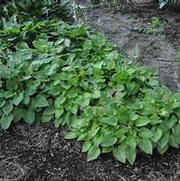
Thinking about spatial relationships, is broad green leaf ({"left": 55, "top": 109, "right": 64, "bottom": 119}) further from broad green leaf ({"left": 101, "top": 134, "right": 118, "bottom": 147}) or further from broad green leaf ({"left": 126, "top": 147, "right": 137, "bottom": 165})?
broad green leaf ({"left": 126, "top": 147, "right": 137, "bottom": 165})

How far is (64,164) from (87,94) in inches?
22.5

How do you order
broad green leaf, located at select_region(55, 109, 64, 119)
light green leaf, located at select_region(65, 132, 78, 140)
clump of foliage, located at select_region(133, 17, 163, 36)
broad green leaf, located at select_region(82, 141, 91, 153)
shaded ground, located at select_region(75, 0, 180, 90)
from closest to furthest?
broad green leaf, located at select_region(82, 141, 91, 153), light green leaf, located at select_region(65, 132, 78, 140), broad green leaf, located at select_region(55, 109, 64, 119), shaded ground, located at select_region(75, 0, 180, 90), clump of foliage, located at select_region(133, 17, 163, 36)

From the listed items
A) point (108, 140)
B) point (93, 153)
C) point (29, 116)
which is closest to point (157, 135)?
point (108, 140)

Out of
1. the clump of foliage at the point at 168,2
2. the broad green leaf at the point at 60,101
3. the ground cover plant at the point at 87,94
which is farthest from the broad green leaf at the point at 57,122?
the clump of foliage at the point at 168,2

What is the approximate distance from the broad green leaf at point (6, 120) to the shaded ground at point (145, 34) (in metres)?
1.32

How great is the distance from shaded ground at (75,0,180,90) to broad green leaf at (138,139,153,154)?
0.88 m

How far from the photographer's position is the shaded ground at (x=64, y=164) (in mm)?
3133

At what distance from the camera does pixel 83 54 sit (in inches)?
158

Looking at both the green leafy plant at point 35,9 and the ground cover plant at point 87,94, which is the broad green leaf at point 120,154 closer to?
the ground cover plant at point 87,94

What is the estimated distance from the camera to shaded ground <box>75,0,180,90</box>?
4.21 meters

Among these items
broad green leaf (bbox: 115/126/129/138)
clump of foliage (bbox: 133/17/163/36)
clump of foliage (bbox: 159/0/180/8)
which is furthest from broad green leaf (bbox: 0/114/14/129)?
clump of foliage (bbox: 159/0/180/8)

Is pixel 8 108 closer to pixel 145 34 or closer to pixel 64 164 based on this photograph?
pixel 64 164

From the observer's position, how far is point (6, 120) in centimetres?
355

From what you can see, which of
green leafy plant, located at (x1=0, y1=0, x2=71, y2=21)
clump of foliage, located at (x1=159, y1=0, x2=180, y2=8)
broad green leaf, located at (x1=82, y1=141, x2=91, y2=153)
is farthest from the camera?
clump of foliage, located at (x1=159, y1=0, x2=180, y2=8)
